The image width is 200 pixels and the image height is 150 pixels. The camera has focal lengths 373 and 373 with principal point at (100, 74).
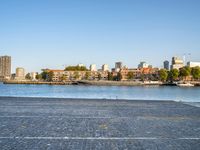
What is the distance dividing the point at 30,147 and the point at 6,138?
1.87 metres

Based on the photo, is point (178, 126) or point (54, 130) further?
point (178, 126)

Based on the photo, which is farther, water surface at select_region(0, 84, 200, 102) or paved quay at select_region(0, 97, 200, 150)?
water surface at select_region(0, 84, 200, 102)

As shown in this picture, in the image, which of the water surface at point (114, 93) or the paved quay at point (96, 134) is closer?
the paved quay at point (96, 134)

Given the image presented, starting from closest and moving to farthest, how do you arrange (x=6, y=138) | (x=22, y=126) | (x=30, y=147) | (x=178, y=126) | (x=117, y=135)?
(x=30, y=147) → (x=6, y=138) → (x=117, y=135) → (x=22, y=126) → (x=178, y=126)

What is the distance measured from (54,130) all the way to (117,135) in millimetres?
2733

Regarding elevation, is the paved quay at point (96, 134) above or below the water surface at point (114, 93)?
above

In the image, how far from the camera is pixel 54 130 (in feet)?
50.5

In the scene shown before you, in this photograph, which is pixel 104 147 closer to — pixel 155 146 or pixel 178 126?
pixel 155 146

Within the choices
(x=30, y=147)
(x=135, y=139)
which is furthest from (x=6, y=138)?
(x=135, y=139)

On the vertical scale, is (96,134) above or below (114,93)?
above

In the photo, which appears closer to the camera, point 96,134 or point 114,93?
point 96,134

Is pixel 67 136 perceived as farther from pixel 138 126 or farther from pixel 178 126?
pixel 178 126

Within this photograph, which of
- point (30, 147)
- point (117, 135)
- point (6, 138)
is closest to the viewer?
point (30, 147)

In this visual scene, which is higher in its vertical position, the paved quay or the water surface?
the paved quay
